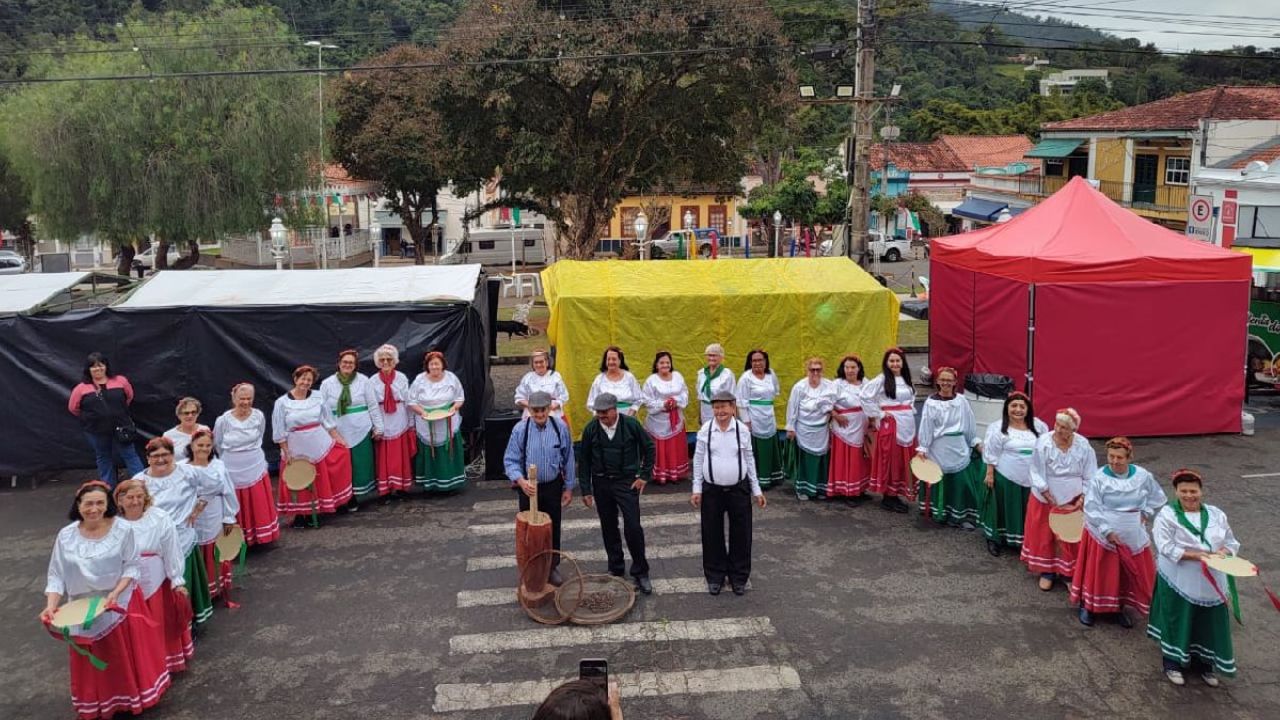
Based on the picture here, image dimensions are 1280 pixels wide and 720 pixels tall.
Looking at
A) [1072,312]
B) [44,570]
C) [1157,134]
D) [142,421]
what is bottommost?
[44,570]

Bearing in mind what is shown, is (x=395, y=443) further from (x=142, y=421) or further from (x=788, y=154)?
(x=788, y=154)

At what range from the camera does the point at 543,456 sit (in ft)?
25.1

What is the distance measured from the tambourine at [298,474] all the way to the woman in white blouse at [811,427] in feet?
15.0

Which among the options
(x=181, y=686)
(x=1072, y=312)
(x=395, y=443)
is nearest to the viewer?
(x=181, y=686)

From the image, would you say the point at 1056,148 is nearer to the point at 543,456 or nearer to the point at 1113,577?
the point at 1113,577

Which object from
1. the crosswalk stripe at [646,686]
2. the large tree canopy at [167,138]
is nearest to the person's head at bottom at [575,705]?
the crosswalk stripe at [646,686]

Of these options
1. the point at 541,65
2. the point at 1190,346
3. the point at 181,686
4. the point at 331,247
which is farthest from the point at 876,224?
the point at 181,686

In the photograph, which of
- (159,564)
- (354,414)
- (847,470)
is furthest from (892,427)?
(159,564)

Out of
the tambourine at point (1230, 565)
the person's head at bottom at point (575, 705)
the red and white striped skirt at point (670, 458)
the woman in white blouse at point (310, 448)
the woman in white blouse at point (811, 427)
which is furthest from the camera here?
the red and white striped skirt at point (670, 458)

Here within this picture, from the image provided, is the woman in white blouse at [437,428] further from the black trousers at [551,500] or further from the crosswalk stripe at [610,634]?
the crosswalk stripe at [610,634]

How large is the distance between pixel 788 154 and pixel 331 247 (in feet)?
67.8

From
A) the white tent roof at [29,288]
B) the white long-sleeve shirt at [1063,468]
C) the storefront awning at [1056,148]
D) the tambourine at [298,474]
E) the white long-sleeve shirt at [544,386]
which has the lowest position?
the tambourine at [298,474]

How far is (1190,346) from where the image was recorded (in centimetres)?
1229

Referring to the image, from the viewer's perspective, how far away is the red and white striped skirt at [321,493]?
940cm
